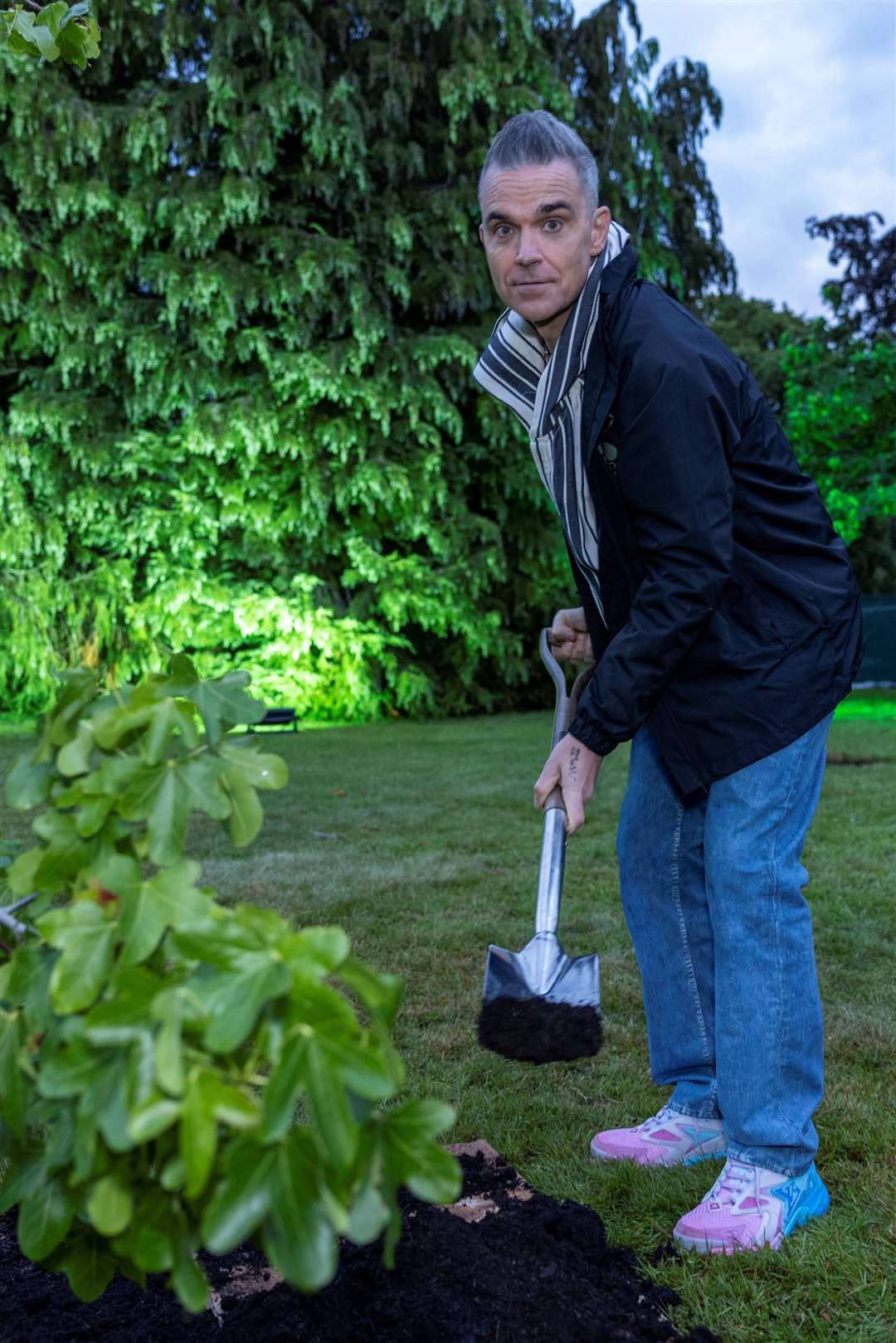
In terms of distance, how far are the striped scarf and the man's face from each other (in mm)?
41

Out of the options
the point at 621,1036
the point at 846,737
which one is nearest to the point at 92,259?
the point at 846,737

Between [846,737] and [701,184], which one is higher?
[701,184]

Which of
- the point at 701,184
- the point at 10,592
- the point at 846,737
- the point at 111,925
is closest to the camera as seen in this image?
the point at 111,925

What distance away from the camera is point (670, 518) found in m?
2.01

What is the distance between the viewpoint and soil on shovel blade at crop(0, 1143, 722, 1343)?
180cm

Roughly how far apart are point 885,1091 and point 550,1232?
3.65ft

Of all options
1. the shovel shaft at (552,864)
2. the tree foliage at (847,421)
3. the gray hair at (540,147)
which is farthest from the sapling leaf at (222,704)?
the tree foliage at (847,421)

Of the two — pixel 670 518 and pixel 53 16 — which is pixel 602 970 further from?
pixel 53 16

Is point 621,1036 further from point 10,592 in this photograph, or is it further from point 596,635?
point 10,592

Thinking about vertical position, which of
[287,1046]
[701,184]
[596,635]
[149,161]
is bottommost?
[287,1046]

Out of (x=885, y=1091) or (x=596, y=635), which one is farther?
(x=885, y=1091)

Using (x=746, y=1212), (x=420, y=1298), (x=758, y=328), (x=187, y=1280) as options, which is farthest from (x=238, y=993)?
(x=758, y=328)

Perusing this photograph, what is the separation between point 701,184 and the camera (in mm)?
18656

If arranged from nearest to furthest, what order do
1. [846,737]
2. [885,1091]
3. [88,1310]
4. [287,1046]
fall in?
[287,1046], [88,1310], [885,1091], [846,737]
